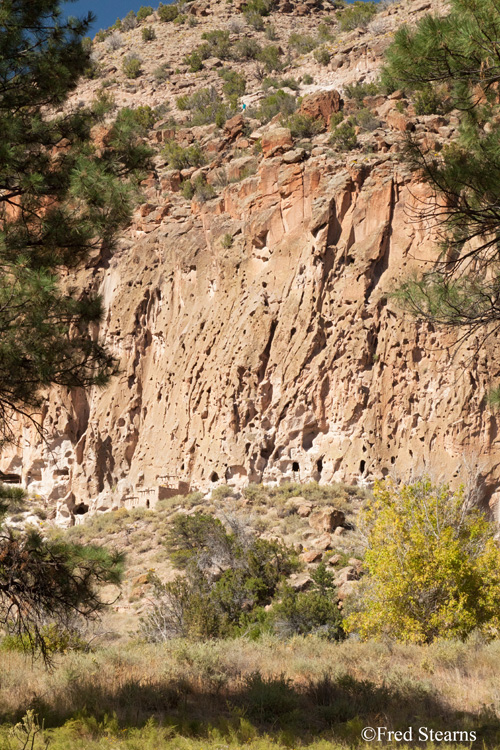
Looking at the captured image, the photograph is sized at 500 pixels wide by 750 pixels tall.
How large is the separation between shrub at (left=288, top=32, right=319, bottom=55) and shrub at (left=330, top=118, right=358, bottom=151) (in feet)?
86.9

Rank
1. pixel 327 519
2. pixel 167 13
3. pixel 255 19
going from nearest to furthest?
pixel 327 519, pixel 255 19, pixel 167 13

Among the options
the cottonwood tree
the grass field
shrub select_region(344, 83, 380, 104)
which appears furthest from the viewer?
shrub select_region(344, 83, 380, 104)

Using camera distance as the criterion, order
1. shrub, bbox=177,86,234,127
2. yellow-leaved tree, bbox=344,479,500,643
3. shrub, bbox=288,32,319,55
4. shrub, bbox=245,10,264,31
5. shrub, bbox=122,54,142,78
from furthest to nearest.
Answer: shrub, bbox=245,10,264,31 → shrub, bbox=122,54,142,78 → shrub, bbox=288,32,319,55 → shrub, bbox=177,86,234,127 → yellow-leaved tree, bbox=344,479,500,643

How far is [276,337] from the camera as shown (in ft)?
92.1

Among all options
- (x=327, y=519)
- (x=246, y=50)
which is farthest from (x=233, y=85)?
(x=327, y=519)

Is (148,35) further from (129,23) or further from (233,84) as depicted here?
(233,84)

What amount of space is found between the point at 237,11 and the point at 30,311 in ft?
222

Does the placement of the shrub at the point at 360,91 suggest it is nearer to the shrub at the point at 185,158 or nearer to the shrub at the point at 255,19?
the shrub at the point at 185,158

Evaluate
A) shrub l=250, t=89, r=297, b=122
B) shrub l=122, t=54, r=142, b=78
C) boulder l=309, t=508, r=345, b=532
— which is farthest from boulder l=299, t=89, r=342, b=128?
shrub l=122, t=54, r=142, b=78

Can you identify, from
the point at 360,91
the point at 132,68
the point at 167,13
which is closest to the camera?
the point at 360,91

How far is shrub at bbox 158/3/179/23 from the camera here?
221ft

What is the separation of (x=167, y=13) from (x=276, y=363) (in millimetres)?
53891

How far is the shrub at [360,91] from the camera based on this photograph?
34781 millimetres

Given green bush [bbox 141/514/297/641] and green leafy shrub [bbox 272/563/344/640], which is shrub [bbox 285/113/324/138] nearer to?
green bush [bbox 141/514/297/641]
